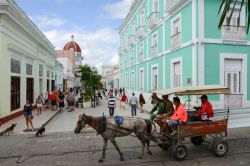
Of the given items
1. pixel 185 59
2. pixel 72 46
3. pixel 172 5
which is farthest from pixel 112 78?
pixel 185 59

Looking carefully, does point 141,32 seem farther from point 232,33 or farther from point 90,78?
point 232,33

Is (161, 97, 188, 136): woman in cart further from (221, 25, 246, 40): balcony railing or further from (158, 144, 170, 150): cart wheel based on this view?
(221, 25, 246, 40): balcony railing

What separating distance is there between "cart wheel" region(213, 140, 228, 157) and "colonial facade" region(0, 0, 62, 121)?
385 inches

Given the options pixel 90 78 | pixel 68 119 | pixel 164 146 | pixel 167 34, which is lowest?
pixel 68 119

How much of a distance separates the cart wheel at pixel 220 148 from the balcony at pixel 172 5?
29.8 feet

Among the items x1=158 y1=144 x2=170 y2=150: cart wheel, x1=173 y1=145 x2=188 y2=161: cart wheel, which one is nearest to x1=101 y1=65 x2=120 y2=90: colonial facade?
x1=158 y1=144 x2=170 y2=150: cart wheel

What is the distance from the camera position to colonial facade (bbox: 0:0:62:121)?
11.9m

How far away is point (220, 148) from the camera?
632cm

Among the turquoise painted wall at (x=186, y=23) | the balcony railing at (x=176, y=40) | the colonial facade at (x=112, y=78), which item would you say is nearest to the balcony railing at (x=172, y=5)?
the turquoise painted wall at (x=186, y=23)

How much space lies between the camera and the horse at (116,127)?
609 cm

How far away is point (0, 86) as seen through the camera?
11.7m

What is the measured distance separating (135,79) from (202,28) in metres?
14.5

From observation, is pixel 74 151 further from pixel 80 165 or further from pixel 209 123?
pixel 209 123

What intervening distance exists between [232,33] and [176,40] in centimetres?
301
